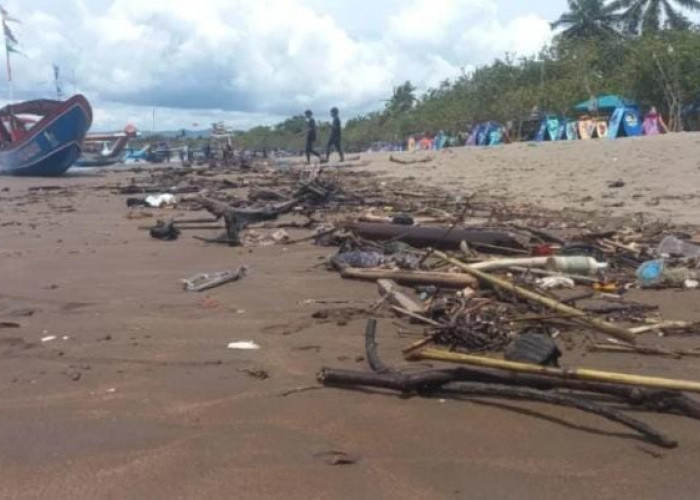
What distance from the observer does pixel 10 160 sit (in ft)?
98.2

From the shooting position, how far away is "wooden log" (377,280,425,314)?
483cm

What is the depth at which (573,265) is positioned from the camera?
600cm

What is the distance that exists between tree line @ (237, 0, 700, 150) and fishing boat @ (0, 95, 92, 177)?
2201 centimetres

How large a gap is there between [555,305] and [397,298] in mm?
996

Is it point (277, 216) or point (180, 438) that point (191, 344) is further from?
point (277, 216)

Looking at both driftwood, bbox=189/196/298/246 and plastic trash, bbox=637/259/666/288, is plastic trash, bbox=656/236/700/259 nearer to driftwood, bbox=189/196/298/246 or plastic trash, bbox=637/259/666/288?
plastic trash, bbox=637/259/666/288

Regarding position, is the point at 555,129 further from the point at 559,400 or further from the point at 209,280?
the point at 559,400

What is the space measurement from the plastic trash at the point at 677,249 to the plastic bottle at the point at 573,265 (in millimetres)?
884

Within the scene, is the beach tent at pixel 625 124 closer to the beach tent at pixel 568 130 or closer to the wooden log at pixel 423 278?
the beach tent at pixel 568 130

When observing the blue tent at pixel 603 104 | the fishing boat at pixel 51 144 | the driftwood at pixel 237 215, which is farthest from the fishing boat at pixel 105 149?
the driftwood at pixel 237 215

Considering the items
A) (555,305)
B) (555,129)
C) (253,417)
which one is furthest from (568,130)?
(253,417)

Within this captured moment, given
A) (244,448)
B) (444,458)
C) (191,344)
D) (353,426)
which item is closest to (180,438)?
(244,448)

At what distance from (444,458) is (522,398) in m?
0.61

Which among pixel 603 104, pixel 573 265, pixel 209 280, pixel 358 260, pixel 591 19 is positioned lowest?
pixel 209 280
